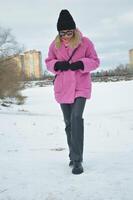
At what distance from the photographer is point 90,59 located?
514cm

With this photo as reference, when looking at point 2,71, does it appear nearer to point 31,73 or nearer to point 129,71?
point 31,73

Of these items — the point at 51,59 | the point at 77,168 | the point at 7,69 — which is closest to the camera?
the point at 77,168

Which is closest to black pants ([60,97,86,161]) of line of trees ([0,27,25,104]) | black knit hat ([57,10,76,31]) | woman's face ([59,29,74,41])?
woman's face ([59,29,74,41])

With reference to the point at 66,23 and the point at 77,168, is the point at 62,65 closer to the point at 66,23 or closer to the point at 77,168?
the point at 66,23

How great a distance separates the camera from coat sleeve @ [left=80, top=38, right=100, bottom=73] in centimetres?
507

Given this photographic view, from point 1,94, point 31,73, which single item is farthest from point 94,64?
point 31,73

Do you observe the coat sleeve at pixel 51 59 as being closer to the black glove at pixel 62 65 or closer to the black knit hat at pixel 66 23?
the black glove at pixel 62 65

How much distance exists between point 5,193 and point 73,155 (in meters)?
1.05

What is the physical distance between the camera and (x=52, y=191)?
4.30 metres

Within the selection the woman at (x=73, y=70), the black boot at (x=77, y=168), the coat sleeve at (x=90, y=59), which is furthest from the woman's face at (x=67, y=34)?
the black boot at (x=77, y=168)

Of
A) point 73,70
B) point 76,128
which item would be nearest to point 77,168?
point 76,128

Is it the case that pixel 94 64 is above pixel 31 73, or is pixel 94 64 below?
above

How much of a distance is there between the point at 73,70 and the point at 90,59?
0.23 m

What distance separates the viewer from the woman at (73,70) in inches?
200
